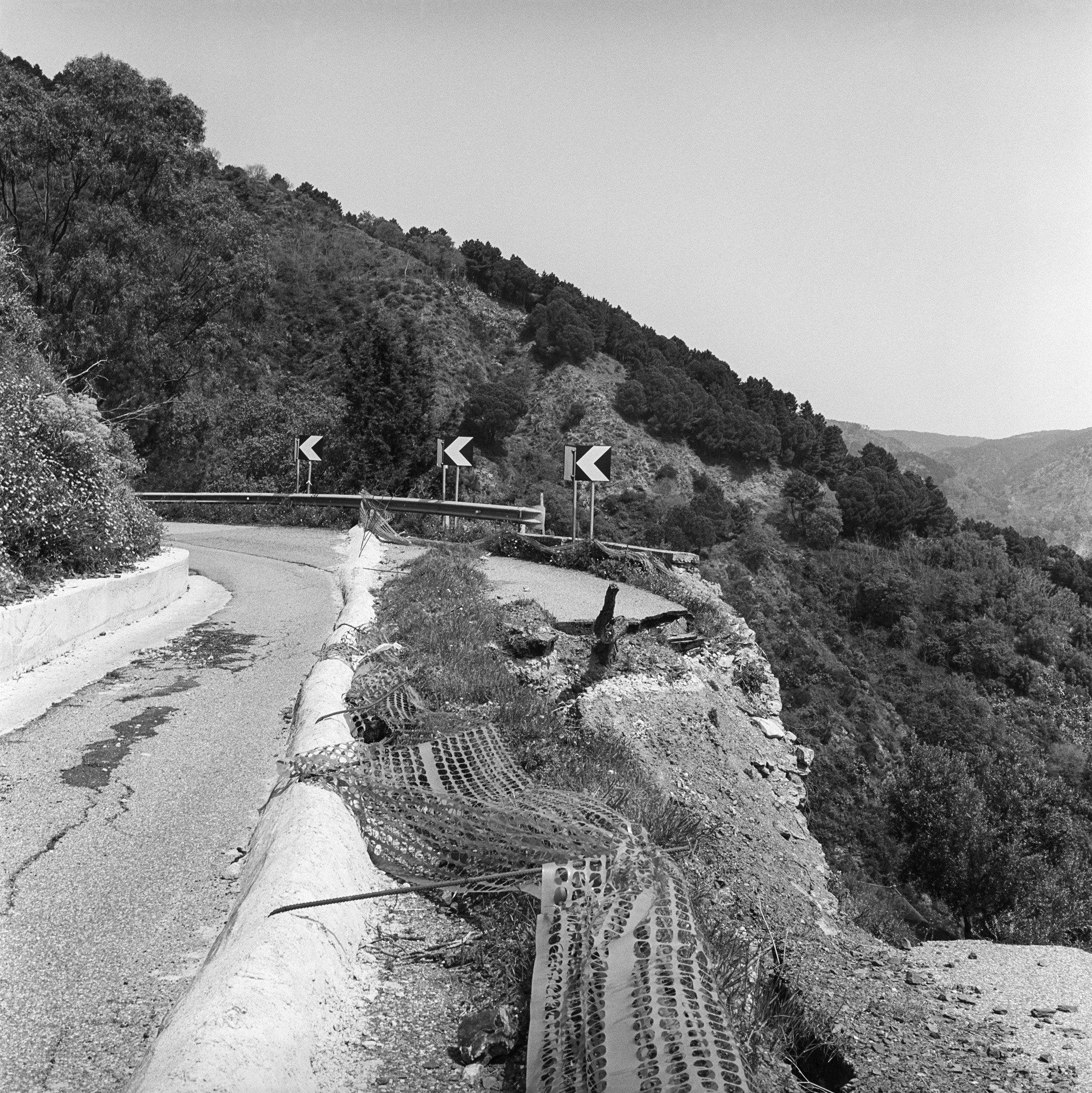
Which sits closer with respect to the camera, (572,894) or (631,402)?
(572,894)

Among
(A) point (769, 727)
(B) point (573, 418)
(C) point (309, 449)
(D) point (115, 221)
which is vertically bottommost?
(A) point (769, 727)

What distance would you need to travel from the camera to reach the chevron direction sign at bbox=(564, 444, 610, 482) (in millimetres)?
17234

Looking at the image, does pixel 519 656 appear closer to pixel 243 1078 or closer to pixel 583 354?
pixel 243 1078

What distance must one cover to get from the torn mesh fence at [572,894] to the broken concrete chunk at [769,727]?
572 cm

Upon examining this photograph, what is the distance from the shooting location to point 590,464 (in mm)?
17312

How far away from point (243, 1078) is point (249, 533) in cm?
2156

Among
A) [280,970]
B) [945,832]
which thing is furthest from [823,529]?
[280,970]

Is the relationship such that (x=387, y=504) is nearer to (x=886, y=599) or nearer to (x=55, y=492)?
(x=55, y=492)

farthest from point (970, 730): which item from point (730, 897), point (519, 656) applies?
point (730, 897)

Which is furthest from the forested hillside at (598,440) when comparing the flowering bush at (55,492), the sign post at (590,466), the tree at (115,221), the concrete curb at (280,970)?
the concrete curb at (280,970)

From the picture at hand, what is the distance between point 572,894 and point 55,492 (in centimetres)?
857

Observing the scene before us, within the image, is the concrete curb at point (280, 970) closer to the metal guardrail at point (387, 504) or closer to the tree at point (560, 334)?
the metal guardrail at point (387, 504)

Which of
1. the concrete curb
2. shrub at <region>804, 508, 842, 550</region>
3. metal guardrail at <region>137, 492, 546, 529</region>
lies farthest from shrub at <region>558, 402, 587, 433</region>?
the concrete curb

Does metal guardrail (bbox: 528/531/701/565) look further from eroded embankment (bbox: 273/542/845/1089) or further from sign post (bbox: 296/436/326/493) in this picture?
sign post (bbox: 296/436/326/493)
